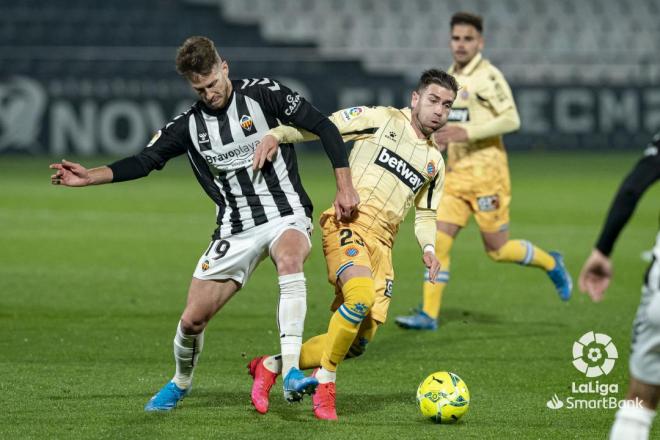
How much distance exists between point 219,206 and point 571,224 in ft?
31.2

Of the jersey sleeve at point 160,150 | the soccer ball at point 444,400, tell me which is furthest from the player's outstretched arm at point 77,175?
the soccer ball at point 444,400

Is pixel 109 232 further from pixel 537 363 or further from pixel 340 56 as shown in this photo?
pixel 340 56

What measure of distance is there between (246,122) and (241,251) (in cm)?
65

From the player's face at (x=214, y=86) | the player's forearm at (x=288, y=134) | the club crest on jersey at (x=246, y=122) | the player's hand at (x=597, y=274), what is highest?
the player's face at (x=214, y=86)

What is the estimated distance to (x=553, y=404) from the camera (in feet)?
19.2

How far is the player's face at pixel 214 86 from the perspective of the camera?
17.6 ft

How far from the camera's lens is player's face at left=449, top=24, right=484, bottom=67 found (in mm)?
8320

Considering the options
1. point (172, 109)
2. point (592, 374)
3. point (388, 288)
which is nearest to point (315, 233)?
point (592, 374)

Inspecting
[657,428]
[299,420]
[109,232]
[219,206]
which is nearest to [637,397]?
[657,428]

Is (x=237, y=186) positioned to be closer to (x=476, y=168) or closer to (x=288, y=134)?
(x=288, y=134)

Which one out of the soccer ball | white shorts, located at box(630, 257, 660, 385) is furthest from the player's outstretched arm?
white shorts, located at box(630, 257, 660, 385)

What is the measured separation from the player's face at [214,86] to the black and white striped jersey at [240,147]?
3.8 inches

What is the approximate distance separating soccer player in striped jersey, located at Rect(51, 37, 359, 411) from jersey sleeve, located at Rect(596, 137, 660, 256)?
1.99 meters

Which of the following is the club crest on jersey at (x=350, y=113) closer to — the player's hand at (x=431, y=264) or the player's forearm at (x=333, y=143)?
the player's forearm at (x=333, y=143)
